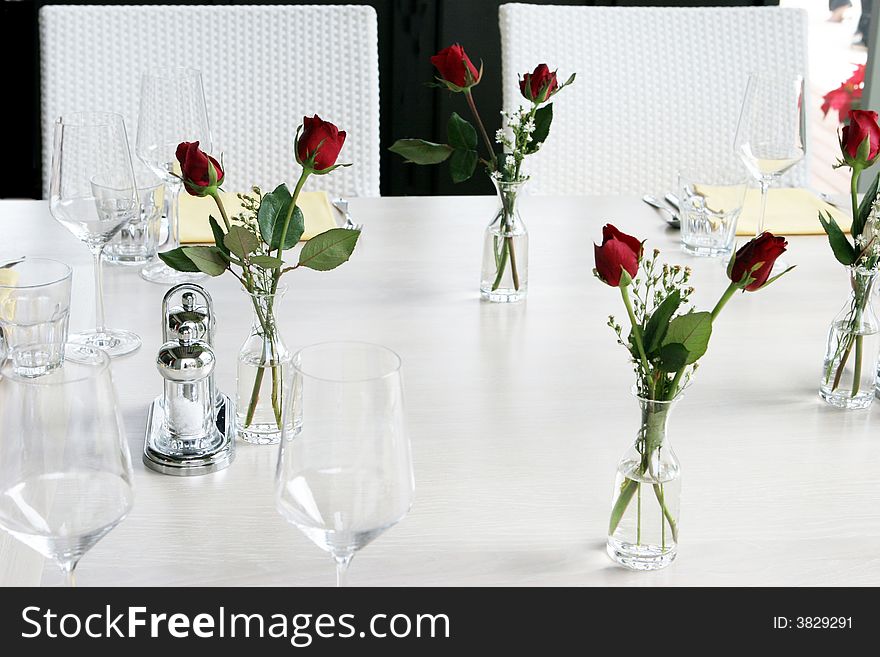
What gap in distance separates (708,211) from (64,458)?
1081 millimetres

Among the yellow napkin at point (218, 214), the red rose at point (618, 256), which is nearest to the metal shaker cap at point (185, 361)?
the red rose at point (618, 256)

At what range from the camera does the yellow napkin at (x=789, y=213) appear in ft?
5.32

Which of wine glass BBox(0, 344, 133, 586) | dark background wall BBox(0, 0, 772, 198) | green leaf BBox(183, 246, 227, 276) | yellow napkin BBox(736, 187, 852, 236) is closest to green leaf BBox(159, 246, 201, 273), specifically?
green leaf BBox(183, 246, 227, 276)

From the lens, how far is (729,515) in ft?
2.94

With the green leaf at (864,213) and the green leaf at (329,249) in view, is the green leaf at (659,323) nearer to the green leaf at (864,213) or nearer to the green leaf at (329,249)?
the green leaf at (329,249)

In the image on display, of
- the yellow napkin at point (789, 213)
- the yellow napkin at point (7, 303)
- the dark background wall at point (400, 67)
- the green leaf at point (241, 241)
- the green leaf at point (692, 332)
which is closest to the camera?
the green leaf at point (692, 332)

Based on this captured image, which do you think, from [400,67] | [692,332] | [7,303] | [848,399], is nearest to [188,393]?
[7,303]

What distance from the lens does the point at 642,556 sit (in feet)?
2.70

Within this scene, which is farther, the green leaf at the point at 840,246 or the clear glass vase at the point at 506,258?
the clear glass vase at the point at 506,258

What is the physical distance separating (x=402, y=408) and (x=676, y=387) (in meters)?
0.25

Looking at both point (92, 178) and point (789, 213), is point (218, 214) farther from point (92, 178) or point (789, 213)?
point (789, 213)

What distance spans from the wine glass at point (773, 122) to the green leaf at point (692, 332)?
0.80 metres

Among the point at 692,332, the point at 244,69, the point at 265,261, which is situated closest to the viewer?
the point at 692,332
